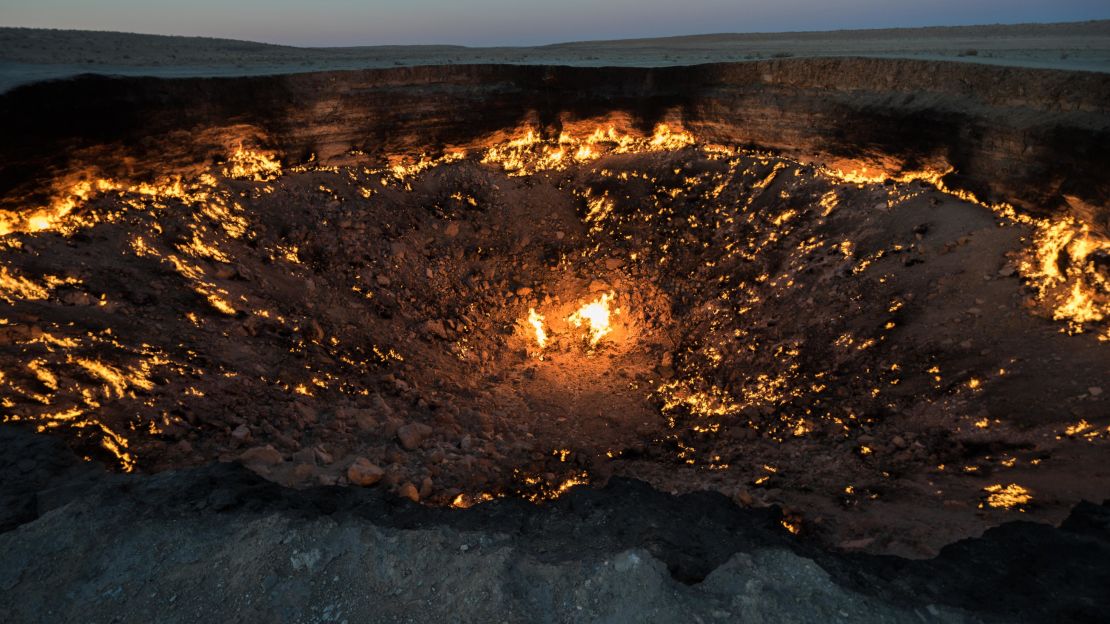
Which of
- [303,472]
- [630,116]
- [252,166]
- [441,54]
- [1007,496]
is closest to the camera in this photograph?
[1007,496]

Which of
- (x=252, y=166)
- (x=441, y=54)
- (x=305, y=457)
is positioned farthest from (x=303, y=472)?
(x=441, y=54)

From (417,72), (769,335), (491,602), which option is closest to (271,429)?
(491,602)

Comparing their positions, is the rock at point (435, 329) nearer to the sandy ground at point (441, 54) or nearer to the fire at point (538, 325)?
the fire at point (538, 325)

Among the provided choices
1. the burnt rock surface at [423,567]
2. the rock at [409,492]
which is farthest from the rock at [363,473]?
the burnt rock surface at [423,567]

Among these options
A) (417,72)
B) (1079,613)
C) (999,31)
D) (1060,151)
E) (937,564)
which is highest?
(999,31)

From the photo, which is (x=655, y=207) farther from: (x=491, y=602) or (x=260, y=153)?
(x=491, y=602)

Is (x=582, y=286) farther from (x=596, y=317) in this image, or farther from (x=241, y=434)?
(x=241, y=434)
